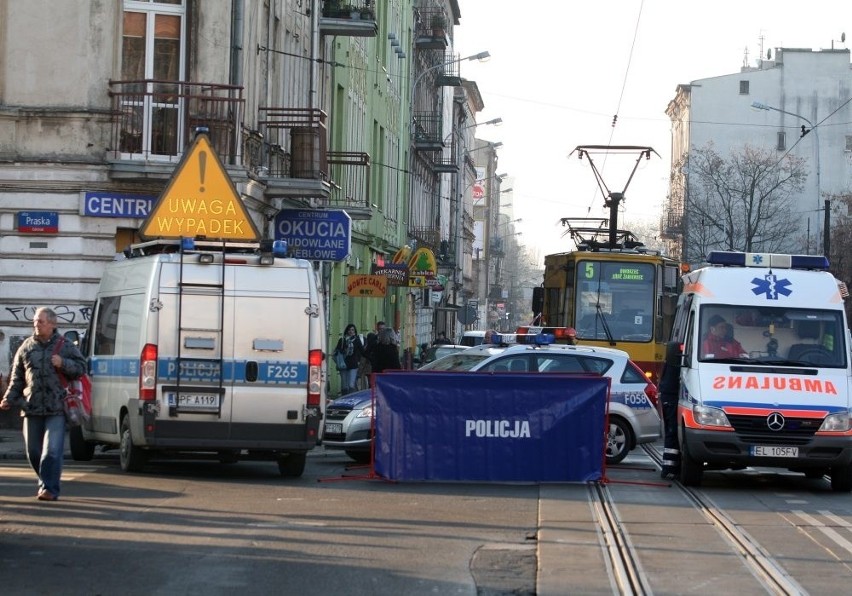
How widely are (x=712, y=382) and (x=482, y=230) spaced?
98196 millimetres

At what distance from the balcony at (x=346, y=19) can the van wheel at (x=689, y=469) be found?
1828cm

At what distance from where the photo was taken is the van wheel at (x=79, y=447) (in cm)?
1753

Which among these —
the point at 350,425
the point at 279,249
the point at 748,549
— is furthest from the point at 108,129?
the point at 748,549

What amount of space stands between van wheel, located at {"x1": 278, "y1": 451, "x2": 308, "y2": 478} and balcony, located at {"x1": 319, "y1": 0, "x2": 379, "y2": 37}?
17.8 meters

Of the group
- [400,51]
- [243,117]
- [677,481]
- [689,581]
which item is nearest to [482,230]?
[400,51]

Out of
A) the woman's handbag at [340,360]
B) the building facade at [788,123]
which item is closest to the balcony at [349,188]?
the woman's handbag at [340,360]

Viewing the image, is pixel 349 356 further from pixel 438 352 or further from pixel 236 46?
pixel 236 46

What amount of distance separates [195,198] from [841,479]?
9318mm

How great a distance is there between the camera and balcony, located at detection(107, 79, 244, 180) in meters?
22.8

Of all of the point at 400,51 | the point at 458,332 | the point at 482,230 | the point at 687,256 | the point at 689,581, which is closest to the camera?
the point at 689,581

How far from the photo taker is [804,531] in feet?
40.3

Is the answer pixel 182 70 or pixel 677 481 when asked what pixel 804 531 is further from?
pixel 182 70

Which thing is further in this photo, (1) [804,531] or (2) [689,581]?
(1) [804,531]

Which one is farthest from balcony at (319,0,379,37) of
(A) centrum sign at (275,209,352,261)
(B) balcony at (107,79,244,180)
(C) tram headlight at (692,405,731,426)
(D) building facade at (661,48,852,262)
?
(D) building facade at (661,48,852,262)
